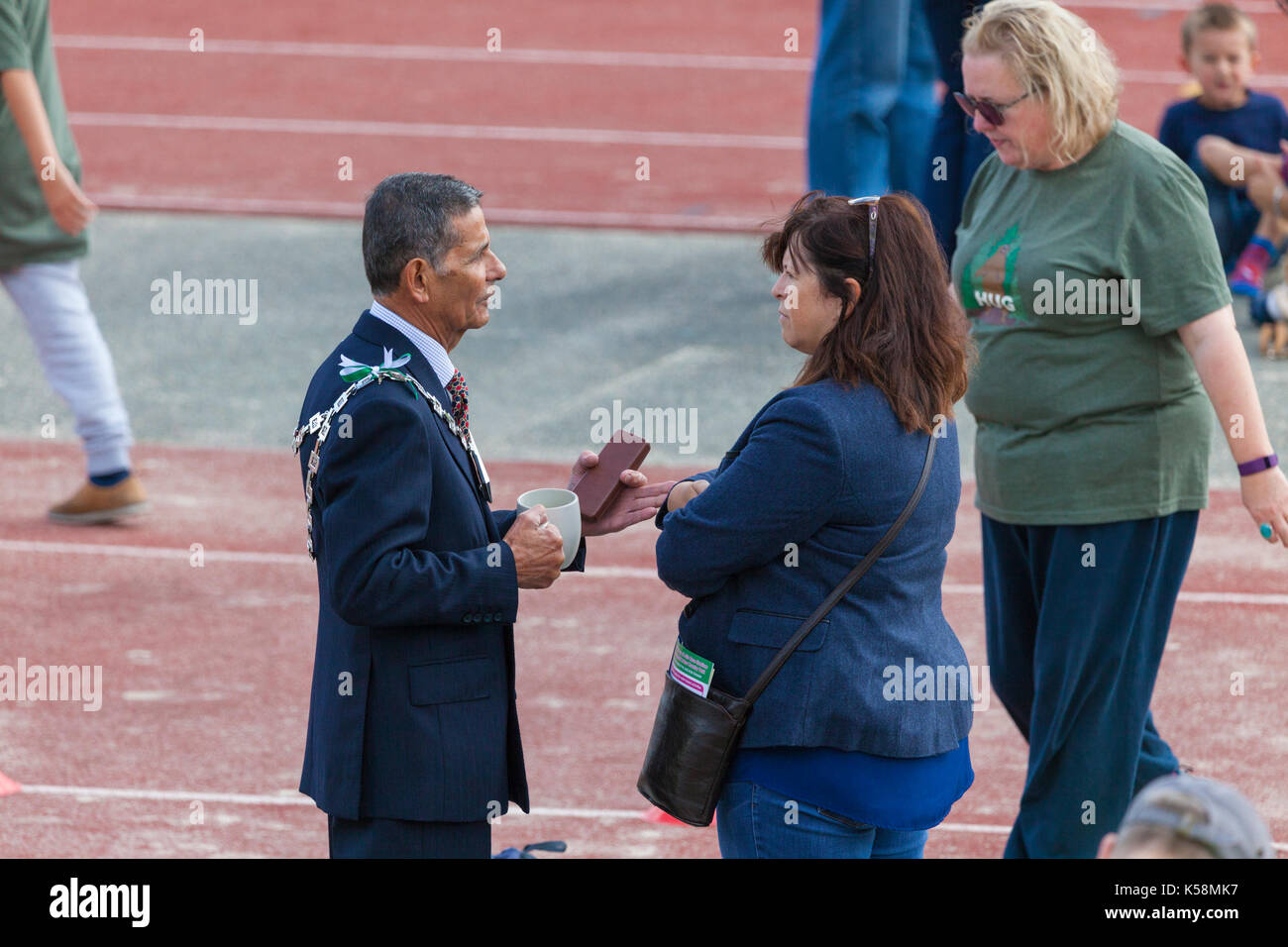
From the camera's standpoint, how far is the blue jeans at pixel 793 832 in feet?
12.3

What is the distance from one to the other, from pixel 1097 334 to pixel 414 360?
190 cm

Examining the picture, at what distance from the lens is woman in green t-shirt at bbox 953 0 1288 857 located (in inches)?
183

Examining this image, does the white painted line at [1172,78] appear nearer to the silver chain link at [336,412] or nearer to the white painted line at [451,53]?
the white painted line at [451,53]

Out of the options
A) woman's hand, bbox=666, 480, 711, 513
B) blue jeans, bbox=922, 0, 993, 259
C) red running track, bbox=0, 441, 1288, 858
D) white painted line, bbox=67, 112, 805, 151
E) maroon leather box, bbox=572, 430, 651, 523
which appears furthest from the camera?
white painted line, bbox=67, 112, 805, 151

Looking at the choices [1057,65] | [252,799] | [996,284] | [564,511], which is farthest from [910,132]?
[564,511]

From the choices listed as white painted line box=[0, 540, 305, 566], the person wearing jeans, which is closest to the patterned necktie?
white painted line box=[0, 540, 305, 566]

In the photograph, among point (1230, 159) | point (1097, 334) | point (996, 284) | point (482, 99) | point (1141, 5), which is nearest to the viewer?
point (1097, 334)

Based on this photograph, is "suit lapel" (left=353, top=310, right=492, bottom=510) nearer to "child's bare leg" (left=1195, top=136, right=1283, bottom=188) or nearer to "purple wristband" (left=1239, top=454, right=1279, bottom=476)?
"purple wristband" (left=1239, top=454, right=1279, bottom=476)

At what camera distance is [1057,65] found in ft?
15.2

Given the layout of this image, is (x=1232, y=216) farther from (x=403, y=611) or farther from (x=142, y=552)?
(x=403, y=611)

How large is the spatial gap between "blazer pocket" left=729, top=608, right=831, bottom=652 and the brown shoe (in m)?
5.34

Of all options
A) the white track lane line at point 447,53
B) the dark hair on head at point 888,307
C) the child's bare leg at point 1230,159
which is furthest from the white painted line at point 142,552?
the white track lane line at point 447,53

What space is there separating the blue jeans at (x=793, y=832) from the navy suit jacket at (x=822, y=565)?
13cm

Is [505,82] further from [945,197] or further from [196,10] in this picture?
[945,197]
